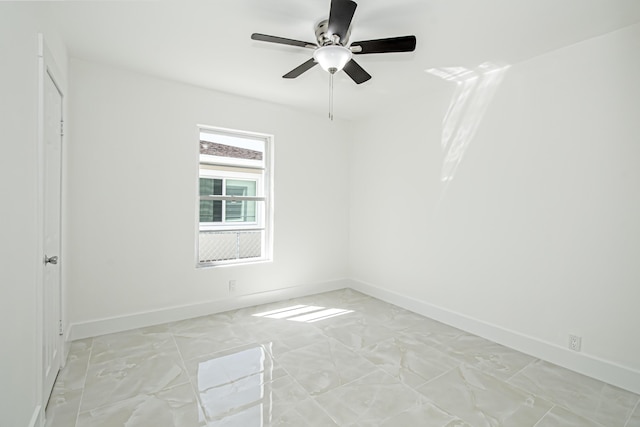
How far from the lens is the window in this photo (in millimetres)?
3777

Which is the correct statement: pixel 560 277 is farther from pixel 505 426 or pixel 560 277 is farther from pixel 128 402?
pixel 128 402

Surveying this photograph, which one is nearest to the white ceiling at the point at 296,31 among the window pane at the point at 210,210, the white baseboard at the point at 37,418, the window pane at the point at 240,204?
the window pane at the point at 240,204

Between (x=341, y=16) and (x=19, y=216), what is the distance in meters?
1.96

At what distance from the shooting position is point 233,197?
12.8 ft

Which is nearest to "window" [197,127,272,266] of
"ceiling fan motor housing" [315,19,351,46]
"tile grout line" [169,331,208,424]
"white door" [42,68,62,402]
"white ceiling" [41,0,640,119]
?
"white ceiling" [41,0,640,119]

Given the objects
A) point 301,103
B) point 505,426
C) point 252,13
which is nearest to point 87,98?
point 252,13

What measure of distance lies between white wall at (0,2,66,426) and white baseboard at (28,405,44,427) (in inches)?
0.4

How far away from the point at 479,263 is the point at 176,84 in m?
3.68

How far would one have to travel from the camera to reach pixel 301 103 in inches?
160

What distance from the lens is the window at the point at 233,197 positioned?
3777 mm

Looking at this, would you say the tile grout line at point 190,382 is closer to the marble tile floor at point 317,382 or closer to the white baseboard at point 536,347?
the marble tile floor at point 317,382

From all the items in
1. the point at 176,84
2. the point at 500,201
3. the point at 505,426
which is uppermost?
the point at 176,84

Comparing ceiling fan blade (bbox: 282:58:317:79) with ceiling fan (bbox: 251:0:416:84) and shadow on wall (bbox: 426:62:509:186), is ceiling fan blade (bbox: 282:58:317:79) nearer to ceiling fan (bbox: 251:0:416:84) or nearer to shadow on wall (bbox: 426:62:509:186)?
ceiling fan (bbox: 251:0:416:84)

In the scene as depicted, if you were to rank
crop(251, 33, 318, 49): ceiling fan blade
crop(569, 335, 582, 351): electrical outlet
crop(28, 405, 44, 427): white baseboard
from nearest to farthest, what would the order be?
crop(28, 405, 44, 427): white baseboard → crop(251, 33, 318, 49): ceiling fan blade → crop(569, 335, 582, 351): electrical outlet
